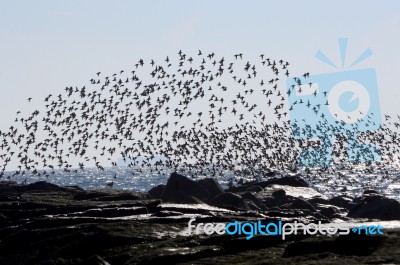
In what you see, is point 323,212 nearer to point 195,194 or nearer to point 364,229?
point 195,194

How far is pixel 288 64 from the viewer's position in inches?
2044

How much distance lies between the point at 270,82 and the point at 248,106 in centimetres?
254

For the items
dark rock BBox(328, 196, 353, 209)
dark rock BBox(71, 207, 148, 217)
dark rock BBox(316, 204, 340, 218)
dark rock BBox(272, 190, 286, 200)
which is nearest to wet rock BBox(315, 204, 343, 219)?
dark rock BBox(316, 204, 340, 218)

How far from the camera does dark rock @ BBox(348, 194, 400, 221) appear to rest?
1370 inches

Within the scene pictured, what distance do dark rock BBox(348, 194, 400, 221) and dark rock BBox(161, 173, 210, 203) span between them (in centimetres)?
966

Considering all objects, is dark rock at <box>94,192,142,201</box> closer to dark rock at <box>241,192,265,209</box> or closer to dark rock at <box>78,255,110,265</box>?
dark rock at <box>241,192,265,209</box>

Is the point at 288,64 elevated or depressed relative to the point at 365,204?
elevated

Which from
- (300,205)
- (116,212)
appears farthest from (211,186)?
(116,212)

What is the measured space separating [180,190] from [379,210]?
12313 mm

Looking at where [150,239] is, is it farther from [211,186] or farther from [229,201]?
[211,186]

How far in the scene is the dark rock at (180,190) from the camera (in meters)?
40.9

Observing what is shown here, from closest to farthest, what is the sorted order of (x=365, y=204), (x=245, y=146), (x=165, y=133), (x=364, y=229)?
1. (x=364, y=229)
2. (x=365, y=204)
3. (x=165, y=133)
4. (x=245, y=146)

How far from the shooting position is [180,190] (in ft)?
138

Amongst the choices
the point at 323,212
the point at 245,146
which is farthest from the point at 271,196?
the point at 245,146
